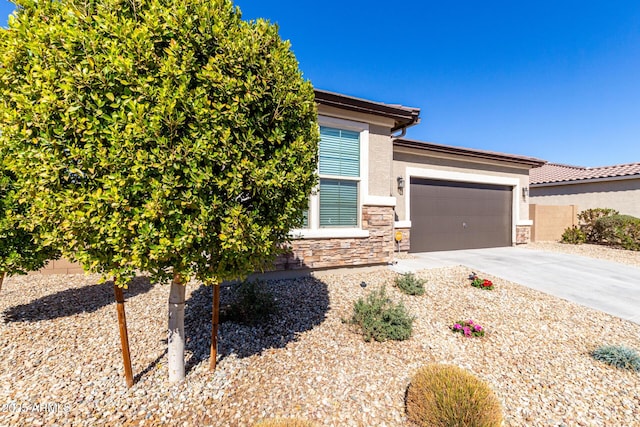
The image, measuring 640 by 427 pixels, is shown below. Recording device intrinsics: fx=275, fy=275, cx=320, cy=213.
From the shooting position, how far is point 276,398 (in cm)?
261

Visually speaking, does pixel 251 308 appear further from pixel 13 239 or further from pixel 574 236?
pixel 574 236

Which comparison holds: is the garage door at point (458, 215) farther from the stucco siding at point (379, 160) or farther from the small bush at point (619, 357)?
the small bush at point (619, 357)

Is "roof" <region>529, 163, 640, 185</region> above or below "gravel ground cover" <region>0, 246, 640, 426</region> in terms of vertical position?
above

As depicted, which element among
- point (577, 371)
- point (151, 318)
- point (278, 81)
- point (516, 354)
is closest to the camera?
point (278, 81)

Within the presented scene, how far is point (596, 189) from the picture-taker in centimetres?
1305

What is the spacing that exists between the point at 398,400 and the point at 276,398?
1172 millimetres

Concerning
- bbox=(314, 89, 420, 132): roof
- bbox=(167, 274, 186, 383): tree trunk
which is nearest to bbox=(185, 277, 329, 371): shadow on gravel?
bbox=(167, 274, 186, 383): tree trunk

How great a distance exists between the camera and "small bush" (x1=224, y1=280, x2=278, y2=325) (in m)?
3.89

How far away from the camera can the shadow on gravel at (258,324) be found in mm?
3336

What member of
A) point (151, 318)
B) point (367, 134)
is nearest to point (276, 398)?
point (151, 318)

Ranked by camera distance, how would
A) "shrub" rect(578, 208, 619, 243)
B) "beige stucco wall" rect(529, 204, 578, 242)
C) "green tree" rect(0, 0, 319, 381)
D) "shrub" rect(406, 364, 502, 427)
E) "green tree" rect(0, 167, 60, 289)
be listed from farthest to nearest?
1. "beige stucco wall" rect(529, 204, 578, 242)
2. "shrub" rect(578, 208, 619, 243)
3. "green tree" rect(0, 167, 60, 289)
4. "shrub" rect(406, 364, 502, 427)
5. "green tree" rect(0, 0, 319, 381)

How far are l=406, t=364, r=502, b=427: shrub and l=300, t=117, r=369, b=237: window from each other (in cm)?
367

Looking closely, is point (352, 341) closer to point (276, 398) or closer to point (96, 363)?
point (276, 398)

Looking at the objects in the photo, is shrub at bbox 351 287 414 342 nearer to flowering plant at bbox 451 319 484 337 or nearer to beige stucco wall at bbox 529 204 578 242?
flowering plant at bbox 451 319 484 337
